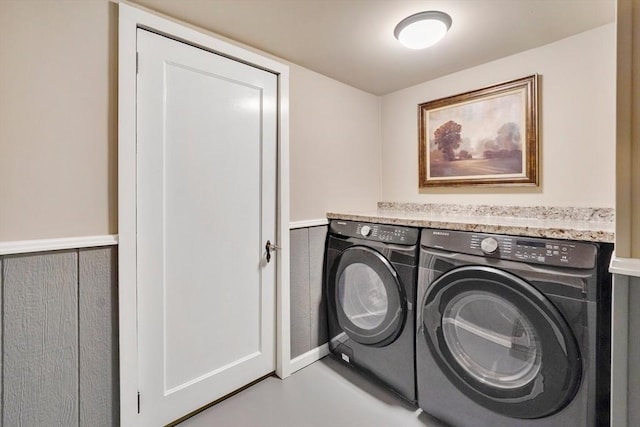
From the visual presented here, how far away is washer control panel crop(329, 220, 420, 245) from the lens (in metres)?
1.64

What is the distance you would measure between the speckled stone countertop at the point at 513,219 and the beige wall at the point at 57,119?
1.42m

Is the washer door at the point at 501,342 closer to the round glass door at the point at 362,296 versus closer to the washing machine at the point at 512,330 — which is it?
the washing machine at the point at 512,330

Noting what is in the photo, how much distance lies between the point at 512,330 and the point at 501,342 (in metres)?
0.08

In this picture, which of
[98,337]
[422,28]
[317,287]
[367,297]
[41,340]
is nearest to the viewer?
[41,340]

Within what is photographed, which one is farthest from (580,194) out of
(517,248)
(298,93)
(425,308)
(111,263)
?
(111,263)

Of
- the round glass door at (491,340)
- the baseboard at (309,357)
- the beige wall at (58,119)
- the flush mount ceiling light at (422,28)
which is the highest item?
the flush mount ceiling light at (422,28)

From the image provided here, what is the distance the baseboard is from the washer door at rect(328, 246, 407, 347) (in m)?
0.32

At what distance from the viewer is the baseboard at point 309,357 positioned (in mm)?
2010

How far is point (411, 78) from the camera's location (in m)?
2.26

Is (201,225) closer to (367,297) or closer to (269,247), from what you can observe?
(269,247)

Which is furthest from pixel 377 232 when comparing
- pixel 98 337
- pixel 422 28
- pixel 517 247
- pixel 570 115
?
pixel 98 337

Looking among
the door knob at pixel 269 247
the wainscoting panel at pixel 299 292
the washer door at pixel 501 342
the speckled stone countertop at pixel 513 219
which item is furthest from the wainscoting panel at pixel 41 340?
the washer door at pixel 501 342

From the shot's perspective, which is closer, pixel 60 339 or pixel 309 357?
pixel 60 339

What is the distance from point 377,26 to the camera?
61.1 inches
